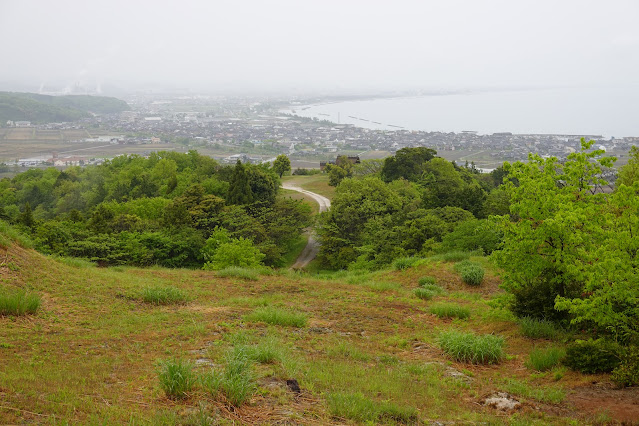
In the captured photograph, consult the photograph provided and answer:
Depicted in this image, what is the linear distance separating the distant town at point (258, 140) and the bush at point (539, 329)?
5377 centimetres

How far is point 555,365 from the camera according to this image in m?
6.97

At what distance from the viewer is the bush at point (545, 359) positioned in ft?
22.9

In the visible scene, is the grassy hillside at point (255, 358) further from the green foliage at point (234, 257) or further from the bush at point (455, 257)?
the green foliage at point (234, 257)

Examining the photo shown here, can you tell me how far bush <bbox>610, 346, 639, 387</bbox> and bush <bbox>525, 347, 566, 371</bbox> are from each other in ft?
3.14

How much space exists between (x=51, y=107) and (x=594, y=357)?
152401 mm

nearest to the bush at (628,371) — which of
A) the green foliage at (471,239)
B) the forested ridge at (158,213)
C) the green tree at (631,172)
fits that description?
the green foliage at (471,239)

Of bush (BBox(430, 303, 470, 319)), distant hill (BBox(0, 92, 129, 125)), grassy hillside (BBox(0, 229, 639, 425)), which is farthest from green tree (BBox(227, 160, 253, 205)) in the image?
distant hill (BBox(0, 92, 129, 125))

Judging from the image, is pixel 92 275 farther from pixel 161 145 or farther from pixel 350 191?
pixel 161 145

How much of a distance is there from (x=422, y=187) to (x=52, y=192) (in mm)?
39353

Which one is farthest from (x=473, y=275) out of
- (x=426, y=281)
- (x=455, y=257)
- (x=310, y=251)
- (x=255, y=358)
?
(x=310, y=251)

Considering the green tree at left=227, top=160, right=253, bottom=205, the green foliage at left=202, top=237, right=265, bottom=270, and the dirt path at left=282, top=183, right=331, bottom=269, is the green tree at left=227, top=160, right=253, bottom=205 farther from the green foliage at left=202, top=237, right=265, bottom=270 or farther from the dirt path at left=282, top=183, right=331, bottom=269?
the green foliage at left=202, top=237, right=265, bottom=270

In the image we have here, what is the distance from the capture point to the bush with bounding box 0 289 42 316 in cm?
764

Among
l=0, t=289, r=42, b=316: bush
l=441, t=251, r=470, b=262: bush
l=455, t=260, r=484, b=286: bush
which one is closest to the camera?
l=0, t=289, r=42, b=316: bush

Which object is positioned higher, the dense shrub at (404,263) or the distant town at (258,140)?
the distant town at (258,140)
